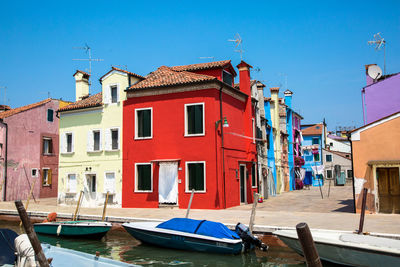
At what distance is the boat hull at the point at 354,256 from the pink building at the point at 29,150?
84.0ft

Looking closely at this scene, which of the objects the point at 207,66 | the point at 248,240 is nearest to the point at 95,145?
the point at 207,66

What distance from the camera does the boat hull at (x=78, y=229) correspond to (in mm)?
14938

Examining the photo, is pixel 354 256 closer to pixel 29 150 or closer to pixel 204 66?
pixel 204 66

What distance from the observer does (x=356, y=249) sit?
9.28 metres

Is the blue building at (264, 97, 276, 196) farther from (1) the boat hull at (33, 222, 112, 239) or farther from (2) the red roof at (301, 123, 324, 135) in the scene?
(2) the red roof at (301, 123, 324, 135)

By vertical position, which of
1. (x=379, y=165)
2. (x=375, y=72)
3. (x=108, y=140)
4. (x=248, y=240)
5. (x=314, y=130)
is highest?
(x=375, y=72)

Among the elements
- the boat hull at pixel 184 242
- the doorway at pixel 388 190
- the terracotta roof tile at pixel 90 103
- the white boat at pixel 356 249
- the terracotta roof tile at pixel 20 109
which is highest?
the terracotta roof tile at pixel 20 109

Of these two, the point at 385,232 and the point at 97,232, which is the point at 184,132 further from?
the point at 385,232

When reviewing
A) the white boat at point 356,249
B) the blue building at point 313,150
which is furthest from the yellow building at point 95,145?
the blue building at point 313,150

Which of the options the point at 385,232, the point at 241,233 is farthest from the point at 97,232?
the point at 385,232

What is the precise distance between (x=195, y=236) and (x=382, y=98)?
644 inches

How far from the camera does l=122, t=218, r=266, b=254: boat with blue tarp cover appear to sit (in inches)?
462

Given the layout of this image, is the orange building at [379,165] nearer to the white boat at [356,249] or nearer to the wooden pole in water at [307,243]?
the white boat at [356,249]

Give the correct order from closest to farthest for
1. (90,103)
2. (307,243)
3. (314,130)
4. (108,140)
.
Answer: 1. (307,243)
2. (108,140)
3. (90,103)
4. (314,130)
